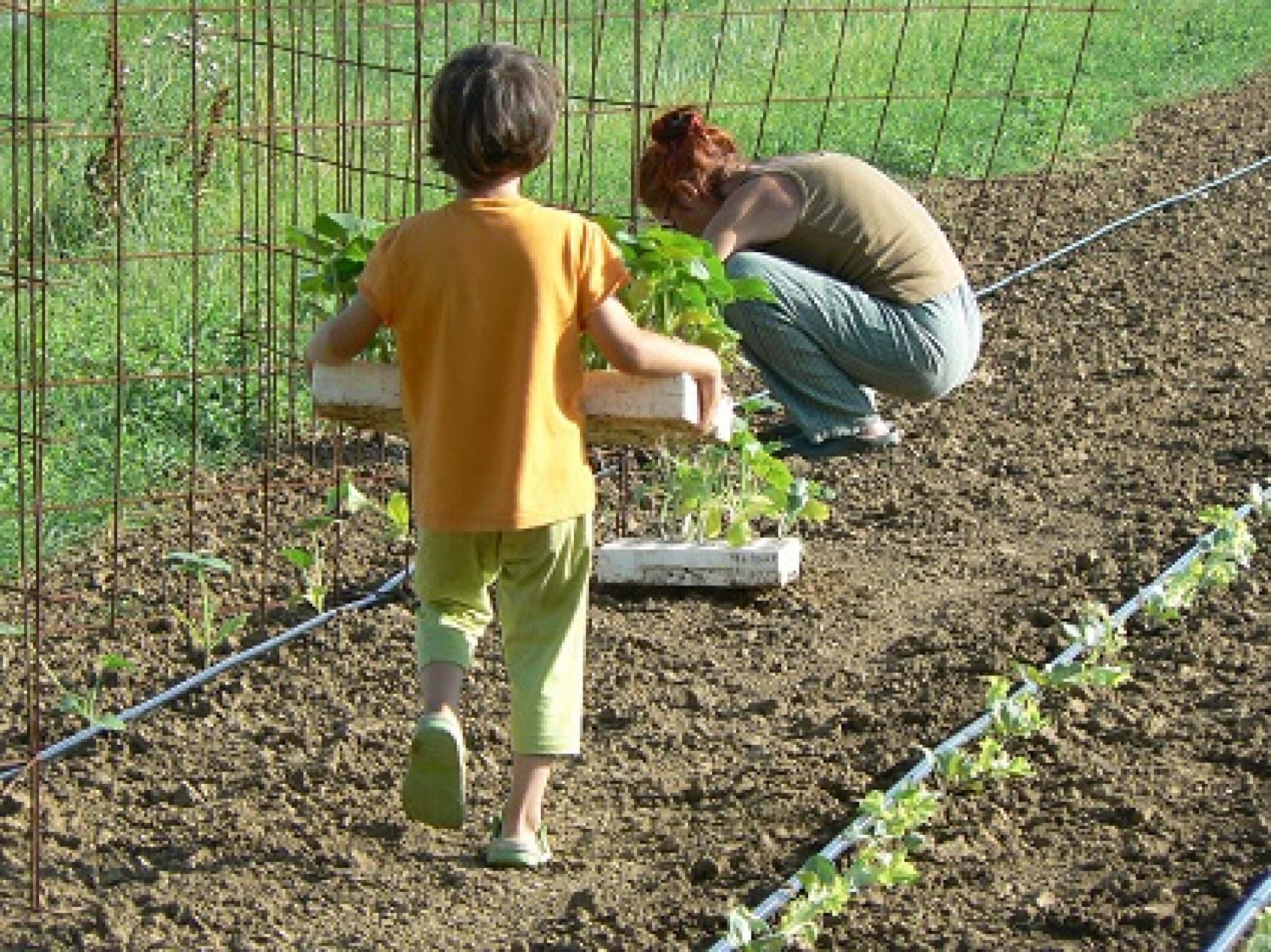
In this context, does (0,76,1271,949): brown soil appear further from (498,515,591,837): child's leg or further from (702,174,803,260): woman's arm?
(702,174,803,260): woman's arm

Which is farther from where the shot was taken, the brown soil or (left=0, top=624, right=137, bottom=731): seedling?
(left=0, top=624, right=137, bottom=731): seedling

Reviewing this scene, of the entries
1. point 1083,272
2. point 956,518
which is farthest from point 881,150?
point 956,518

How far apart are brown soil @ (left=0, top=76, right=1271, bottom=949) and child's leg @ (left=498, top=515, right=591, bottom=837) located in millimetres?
266

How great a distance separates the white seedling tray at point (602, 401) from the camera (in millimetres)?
4336

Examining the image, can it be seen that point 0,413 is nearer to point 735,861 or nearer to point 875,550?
point 875,550

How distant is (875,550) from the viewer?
633cm

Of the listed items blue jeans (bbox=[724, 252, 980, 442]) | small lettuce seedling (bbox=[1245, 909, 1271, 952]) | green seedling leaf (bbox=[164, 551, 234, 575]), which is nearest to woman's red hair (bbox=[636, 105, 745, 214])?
blue jeans (bbox=[724, 252, 980, 442])

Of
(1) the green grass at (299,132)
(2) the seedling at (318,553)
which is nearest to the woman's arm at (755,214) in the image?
(1) the green grass at (299,132)

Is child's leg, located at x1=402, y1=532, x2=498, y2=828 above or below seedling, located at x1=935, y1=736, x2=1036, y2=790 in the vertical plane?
above

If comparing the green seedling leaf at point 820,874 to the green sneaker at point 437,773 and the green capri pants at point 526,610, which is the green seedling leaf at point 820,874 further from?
the green sneaker at point 437,773

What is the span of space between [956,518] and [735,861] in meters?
2.24

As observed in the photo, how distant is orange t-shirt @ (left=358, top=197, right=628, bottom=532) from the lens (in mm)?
4105

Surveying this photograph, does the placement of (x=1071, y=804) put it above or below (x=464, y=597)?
below

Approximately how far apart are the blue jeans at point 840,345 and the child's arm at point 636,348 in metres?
2.33
